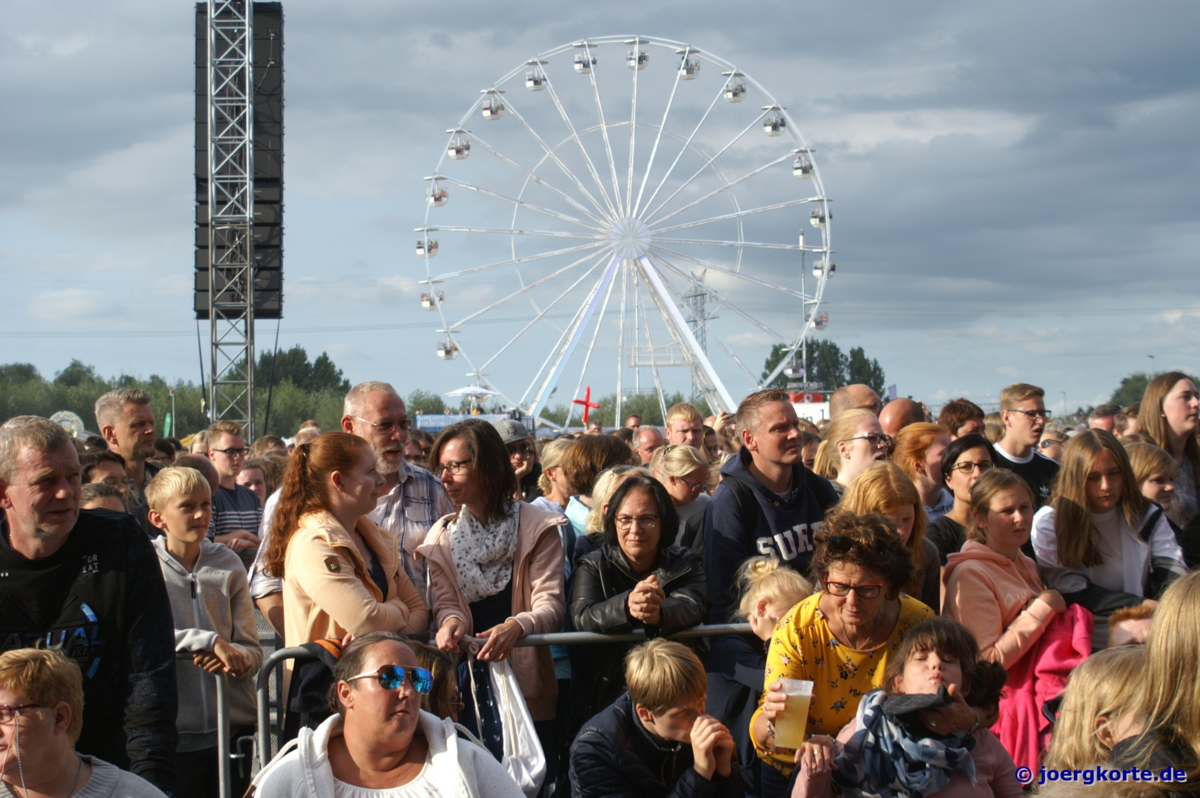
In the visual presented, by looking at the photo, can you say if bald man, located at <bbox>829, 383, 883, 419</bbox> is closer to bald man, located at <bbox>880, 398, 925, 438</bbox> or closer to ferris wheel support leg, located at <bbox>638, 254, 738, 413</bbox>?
bald man, located at <bbox>880, 398, 925, 438</bbox>

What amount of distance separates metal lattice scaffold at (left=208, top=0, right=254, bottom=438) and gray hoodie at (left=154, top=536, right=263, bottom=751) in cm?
1241

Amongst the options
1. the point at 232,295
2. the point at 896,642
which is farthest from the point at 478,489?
the point at 232,295

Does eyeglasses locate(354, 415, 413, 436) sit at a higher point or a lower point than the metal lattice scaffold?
lower

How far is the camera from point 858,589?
3.32 m

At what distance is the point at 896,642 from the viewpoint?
341 centimetres

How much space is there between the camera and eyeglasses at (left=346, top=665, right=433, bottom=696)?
2832mm

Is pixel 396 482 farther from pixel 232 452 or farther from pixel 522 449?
pixel 232 452

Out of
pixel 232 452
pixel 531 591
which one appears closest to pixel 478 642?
pixel 531 591

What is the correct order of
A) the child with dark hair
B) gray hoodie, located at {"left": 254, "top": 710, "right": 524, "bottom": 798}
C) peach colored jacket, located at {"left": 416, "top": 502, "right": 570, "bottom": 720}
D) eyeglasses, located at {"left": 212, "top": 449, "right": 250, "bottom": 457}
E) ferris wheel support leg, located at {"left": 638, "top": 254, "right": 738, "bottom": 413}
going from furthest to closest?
ferris wheel support leg, located at {"left": 638, "top": 254, "right": 738, "bottom": 413}
eyeglasses, located at {"left": 212, "top": 449, "right": 250, "bottom": 457}
peach colored jacket, located at {"left": 416, "top": 502, "right": 570, "bottom": 720}
the child with dark hair
gray hoodie, located at {"left": 254, "top": 710, "right": 524, "bottom": 798}

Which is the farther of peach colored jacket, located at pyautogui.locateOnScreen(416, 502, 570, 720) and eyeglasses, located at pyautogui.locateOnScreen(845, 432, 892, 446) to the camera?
eyeglasses, located at pyautogui.locateOnScreen(845, 432, 892, 446)

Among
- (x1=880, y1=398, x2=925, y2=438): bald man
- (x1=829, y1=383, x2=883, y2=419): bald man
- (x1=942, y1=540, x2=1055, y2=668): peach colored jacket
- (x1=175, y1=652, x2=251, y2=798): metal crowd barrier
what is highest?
(x1=829, y1=383, x2=883, y2=419): bald man

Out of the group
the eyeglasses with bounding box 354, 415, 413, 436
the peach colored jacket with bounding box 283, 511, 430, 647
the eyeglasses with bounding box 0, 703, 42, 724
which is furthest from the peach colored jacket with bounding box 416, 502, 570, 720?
the eyeglasses with bounding box 0, 703, 42, 724

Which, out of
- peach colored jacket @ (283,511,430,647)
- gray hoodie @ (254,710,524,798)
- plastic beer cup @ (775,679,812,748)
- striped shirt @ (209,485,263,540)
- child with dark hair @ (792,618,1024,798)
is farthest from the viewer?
striped shirt @ (209,485,263,540)

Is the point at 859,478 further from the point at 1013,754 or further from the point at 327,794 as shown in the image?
the point at 327,794
